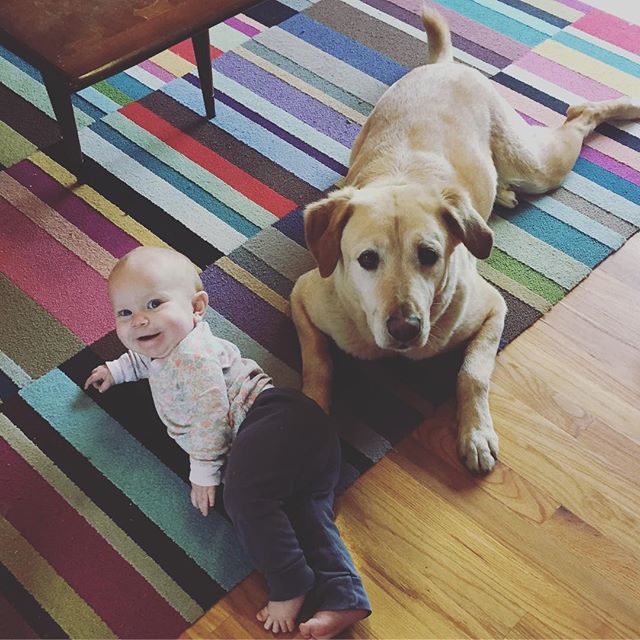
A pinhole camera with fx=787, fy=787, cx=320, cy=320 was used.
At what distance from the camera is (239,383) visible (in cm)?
171

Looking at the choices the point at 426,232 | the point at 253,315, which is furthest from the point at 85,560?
the point at 426,232

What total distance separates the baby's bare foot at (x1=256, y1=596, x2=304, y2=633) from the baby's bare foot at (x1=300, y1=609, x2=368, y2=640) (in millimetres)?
28

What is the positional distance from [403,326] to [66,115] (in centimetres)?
117

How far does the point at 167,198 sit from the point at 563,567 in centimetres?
146

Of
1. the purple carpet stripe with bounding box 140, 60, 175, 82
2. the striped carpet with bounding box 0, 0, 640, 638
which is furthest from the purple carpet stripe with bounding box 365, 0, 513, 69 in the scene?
the purple carpet stripe with bounding box 140, 60, 175, 82

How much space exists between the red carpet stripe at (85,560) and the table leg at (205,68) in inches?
52.2

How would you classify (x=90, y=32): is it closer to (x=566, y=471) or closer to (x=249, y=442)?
(x=249, y=442)

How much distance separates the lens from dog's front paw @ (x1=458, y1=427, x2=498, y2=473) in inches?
68.2

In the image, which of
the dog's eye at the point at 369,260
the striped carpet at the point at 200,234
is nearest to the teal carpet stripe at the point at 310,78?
the striped carpet at the point at 200,234

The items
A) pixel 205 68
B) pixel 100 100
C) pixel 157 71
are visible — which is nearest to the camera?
pixel 205 68

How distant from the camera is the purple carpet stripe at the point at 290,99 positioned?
255 centimetres

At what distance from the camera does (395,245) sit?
160 cm

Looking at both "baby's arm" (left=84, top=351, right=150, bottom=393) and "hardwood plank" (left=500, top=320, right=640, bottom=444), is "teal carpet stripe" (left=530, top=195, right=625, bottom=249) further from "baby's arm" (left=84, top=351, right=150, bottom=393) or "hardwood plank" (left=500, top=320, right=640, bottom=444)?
"baby's arm" (left=84, top=351, right=150, bottom=393)

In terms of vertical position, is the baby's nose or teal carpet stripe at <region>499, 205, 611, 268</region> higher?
the baby's nose
